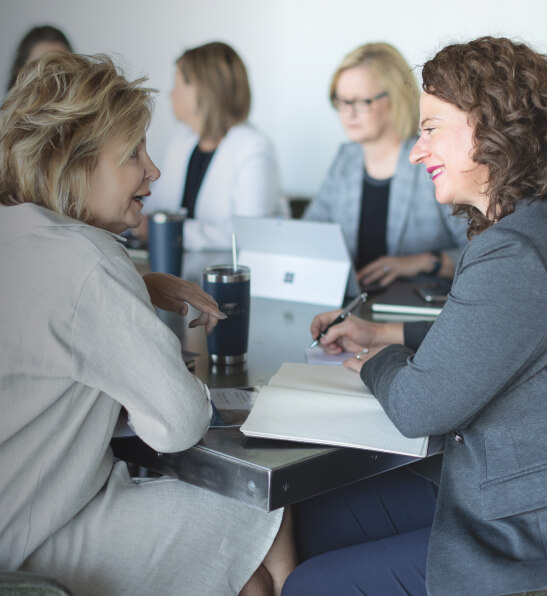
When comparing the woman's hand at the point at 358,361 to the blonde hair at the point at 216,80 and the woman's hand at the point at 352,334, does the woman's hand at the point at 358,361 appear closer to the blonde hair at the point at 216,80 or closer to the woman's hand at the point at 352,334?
the woman's hand at the point at 352,334

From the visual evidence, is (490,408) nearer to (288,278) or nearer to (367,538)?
(367,538)

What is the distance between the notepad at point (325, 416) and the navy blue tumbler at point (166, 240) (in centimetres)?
80

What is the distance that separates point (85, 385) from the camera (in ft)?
3.19

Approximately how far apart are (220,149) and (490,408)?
2.11 meters

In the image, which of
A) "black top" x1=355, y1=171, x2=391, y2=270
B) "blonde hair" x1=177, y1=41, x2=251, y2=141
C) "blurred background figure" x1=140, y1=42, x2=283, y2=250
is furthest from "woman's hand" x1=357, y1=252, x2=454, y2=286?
"blonde hair" x1=177, y1=41, x2=251, y2=141

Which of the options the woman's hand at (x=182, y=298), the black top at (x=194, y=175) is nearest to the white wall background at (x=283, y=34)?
the black top at (x=194, y=175)

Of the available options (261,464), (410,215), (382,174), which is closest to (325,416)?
Result: (261,464)

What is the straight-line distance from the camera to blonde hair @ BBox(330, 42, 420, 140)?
8.33 ft

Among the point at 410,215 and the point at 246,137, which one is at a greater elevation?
the point at 246,137

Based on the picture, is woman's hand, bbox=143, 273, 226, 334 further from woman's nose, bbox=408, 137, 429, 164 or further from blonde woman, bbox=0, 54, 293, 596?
woman's nose, bbox=408, 137, 429, 164

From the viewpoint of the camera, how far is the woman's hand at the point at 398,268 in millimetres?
2037

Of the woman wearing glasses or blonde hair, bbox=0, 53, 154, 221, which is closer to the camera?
blonde hair, bbox=0, 53, 154, 221

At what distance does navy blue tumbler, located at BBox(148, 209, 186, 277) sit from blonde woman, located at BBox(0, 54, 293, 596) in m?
0.82

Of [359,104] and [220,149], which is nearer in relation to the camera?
[359,104]
